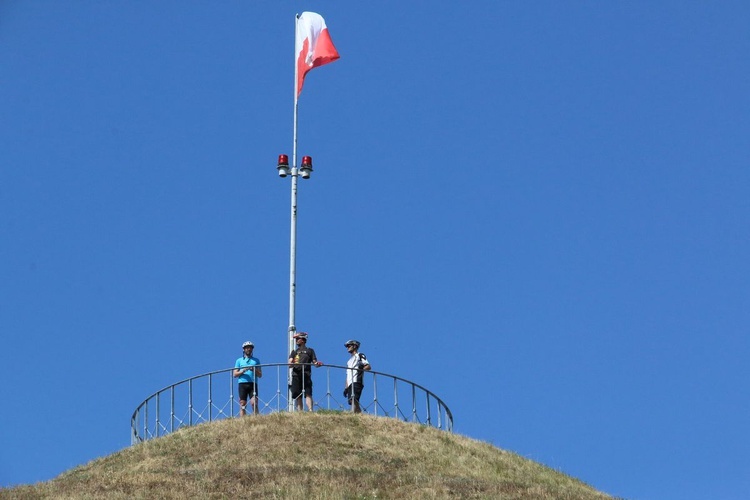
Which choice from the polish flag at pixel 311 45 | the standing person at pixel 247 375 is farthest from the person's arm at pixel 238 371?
the polish flag at pixel 311 45

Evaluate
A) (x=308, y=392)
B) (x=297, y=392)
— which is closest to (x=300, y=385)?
(x=297, y=392)

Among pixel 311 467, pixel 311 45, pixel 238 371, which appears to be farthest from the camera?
pixel 311 45

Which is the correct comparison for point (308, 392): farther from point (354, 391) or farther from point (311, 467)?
point (311, 467)

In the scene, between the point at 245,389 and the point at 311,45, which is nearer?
the point at 245,389

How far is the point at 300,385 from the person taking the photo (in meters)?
36.5

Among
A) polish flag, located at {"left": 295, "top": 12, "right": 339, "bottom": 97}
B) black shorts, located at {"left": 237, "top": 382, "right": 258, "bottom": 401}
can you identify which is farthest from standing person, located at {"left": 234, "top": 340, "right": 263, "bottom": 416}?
polish flag, located at {"left": 295, "top": 12, "right": 339, "bottom": 97}

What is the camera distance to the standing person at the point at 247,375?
3588cm

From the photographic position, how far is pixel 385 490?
95.6 ft

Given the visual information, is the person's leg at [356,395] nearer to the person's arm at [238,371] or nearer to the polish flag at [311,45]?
the person's arm at [238,371]

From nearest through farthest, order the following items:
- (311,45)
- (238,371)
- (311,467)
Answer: (311,467) < (238,371) < (311,45)

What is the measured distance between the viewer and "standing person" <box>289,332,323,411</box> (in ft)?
118

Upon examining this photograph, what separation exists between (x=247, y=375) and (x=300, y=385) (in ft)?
4.79

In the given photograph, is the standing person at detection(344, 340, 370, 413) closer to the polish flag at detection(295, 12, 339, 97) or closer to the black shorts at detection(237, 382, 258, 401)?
the black shorts at detection(237, 382, 258, 401)

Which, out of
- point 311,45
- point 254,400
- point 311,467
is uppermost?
point 311,45
